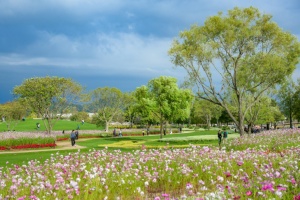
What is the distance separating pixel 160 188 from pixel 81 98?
44255mm

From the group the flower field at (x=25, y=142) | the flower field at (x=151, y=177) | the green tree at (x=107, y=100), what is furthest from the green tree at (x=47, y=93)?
the flower field at (x=151, y=177)

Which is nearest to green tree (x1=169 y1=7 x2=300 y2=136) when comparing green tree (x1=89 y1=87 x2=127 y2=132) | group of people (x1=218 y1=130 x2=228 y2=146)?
group of people (x1=218 y1=130 x2=228 y2=146)

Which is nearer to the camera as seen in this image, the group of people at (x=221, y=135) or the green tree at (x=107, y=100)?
the group of people at (x=221, y=135)

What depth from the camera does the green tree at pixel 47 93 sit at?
1928 inches

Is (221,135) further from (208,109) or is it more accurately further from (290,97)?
(208,109)

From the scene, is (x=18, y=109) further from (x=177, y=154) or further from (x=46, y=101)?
(x=177, y=154)

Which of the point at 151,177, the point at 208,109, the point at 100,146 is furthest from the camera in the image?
the point at 208,109

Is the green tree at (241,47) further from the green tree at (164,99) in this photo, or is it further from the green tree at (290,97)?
the green tree at (290,97)

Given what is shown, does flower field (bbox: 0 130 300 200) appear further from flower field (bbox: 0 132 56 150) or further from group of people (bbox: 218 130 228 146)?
flower field (bbox: 0 132 56 150)

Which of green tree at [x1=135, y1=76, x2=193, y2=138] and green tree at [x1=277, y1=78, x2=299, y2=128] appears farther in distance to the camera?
green tree at [x1=277, y1=78, x2=299, y2=128]

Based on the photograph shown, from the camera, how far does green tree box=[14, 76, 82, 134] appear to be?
49.0 meters

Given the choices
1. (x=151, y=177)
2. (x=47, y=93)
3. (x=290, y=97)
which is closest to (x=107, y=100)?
(x=47, y=93)

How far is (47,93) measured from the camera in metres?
49.0

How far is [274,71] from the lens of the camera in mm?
36594
